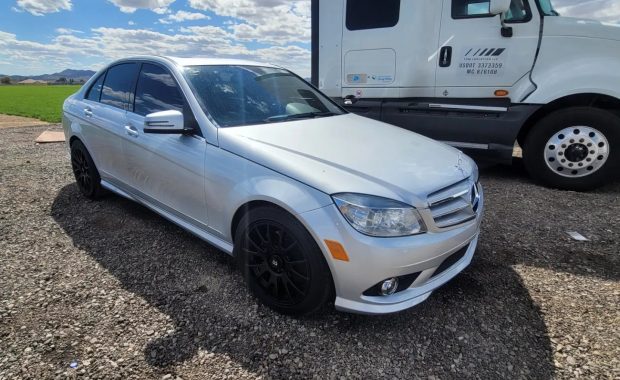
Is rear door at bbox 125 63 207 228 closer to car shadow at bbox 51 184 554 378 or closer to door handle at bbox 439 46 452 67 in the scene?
car shadow at bbox 51 184 554 378

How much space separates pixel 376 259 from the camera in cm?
199

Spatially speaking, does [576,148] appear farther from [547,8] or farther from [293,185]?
[293,185]

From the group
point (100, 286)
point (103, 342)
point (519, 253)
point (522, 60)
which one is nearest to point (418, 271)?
point (519, 253)

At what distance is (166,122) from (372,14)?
12.4 ft

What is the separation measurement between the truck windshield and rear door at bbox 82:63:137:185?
4.51 meters

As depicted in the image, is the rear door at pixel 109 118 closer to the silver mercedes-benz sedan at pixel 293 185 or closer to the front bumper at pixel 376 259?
the silver mercedes-benz sedan at pixel 293 185

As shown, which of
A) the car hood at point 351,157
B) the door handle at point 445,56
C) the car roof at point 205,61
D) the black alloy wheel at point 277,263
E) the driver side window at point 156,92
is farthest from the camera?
the door handle at point 445,56

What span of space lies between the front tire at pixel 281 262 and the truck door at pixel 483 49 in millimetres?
3743

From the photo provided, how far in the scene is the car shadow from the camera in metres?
2.04

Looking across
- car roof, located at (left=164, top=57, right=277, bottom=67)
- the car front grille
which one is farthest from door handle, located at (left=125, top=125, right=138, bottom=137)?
the car front grille

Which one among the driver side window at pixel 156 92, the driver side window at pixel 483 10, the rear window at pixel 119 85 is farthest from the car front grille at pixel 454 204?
the driver side window at pixel 483 10

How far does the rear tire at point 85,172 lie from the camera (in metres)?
4.16

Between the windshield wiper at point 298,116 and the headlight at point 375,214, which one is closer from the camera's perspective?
the headlight at point 375,214

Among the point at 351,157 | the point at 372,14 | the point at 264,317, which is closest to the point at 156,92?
the point at 351,157
